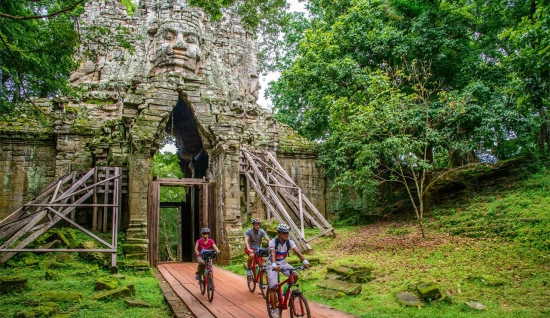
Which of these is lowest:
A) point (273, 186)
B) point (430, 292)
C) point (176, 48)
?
point (430, 292)

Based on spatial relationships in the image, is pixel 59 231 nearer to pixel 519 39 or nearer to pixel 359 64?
pixel 519 39

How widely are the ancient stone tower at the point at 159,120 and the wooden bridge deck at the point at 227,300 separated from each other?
91.3 inches

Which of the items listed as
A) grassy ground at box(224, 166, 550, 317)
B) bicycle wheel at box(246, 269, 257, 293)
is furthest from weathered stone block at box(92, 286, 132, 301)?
grassy ground at box(224, 166, 550, 317)

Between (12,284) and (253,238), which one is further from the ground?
(253,238)

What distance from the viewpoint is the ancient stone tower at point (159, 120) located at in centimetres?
→ 1237

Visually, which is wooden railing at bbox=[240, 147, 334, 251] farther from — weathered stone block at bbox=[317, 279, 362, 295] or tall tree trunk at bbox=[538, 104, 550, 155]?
tall tree trunk at bbox=[538, 104, 550, 155]

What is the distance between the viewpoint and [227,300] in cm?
714

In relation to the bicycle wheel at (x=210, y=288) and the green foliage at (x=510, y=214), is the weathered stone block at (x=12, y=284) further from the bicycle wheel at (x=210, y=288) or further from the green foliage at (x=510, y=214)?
the green foliage at (x=510, y=214)

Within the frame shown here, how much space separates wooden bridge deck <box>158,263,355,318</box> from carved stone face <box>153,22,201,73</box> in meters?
8.86

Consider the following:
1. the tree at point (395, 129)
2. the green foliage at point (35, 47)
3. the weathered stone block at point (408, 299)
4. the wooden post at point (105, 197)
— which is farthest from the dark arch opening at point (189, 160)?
the weathered stone block at point (408, 299)

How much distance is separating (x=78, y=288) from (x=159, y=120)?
6.37 meters

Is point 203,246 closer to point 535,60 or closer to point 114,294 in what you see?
point 114,294

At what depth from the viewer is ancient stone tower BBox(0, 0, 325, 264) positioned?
12367 millimetres

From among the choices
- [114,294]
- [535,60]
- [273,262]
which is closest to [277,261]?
[273,262]
